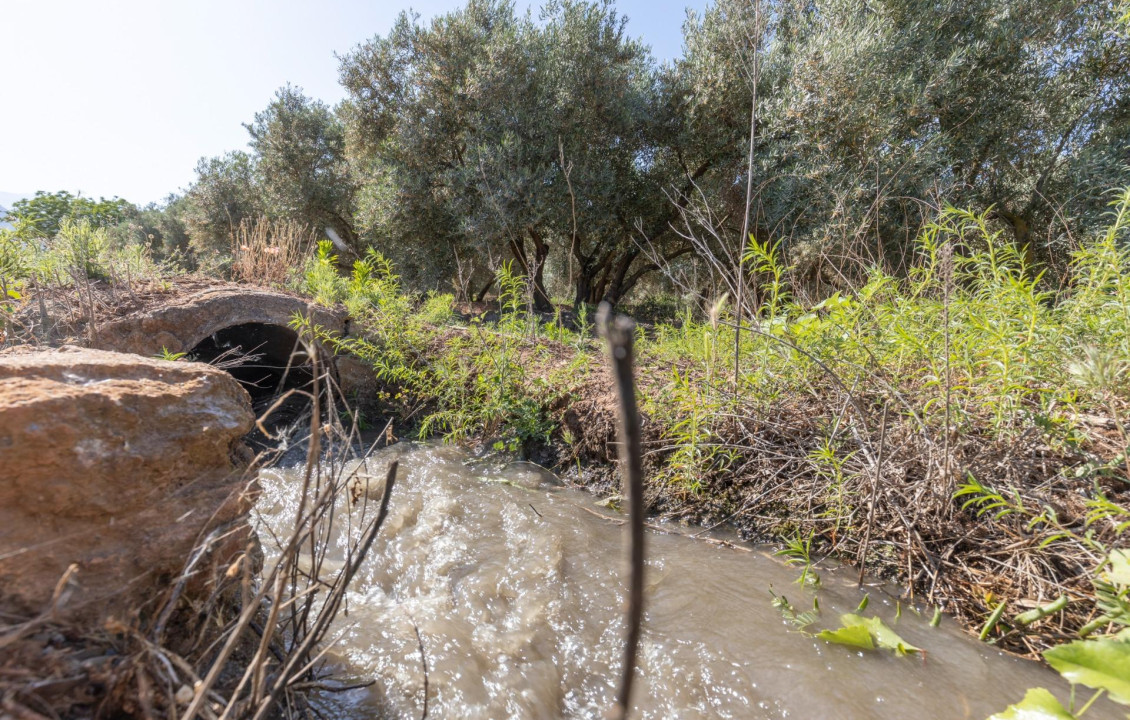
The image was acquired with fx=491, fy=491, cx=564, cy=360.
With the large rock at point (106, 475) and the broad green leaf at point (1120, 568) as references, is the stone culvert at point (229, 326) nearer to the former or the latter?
the large rock at point (106, 475)

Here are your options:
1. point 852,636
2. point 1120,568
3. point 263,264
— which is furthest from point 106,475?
point 263,264

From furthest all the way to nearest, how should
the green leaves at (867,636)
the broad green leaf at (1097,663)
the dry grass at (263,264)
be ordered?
1. the dry grass at (263,264)
2. the green leaves at (867,636)
3. the broad green leaf at (1097,663)

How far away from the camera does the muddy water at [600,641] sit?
5.78 feet

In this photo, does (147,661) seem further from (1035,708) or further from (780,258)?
(780,258)

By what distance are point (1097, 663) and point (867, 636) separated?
749 millimetres

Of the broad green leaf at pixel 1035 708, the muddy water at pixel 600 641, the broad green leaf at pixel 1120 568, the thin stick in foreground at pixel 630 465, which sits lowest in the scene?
the muddy water at pixel 600 641

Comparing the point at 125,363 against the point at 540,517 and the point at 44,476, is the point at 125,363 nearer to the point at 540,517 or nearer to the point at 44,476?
the point at 44,476

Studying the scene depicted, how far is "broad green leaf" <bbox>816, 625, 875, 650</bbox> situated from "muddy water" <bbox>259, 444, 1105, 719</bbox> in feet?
0.13

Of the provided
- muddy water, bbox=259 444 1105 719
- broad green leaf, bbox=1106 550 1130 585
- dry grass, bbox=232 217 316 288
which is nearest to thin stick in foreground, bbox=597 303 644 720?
muddy water, bbox=259 444 1105 719

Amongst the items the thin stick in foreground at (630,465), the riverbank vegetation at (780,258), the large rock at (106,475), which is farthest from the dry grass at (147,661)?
the riverbank vegetation at (780,258)

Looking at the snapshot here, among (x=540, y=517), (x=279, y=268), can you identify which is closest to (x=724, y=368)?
(x=540, y=517)

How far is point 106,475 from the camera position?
1.31 metres

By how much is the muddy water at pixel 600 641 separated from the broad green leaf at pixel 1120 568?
0.53 meters

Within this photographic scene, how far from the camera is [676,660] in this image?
6.51ft
